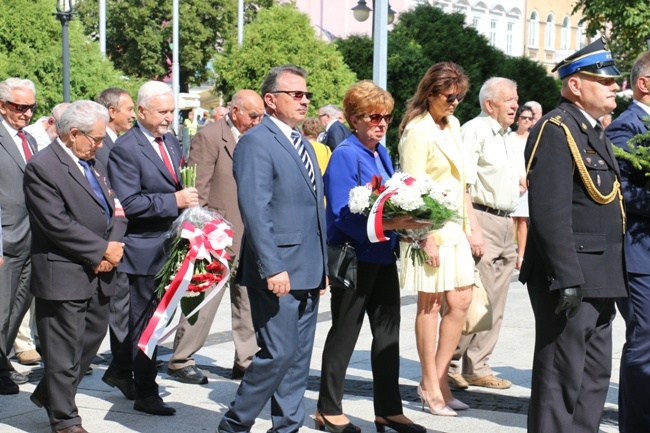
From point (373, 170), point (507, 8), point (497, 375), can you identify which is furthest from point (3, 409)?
point (507, 8)

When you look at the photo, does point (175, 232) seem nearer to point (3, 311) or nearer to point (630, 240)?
point (3, 311)

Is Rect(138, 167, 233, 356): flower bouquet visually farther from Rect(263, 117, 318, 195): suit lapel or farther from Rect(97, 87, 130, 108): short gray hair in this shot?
Rect(97, 87, 130, 108): short gray hair

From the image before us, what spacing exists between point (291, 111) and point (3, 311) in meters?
3.07

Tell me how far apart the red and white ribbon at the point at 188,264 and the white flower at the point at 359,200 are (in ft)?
2.95

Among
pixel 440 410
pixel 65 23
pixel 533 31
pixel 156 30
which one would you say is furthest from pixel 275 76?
pixel 533 31

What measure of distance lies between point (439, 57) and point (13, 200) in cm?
1875

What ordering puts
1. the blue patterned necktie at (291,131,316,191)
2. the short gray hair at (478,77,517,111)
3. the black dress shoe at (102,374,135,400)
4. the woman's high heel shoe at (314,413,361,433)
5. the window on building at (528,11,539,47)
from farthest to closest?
the window on building at (528,11,539,47), the short gray hair at (478,77,517,111), the black dress shoe at (102,374,135,400), the woman's high heel shoe at (314,413,361,433), the blue patterned necktie at (291,131,316,191)

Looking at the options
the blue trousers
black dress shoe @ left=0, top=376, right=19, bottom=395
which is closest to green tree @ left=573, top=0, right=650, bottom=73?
black dress shoe @ left=0, top=376, right=19, bottom=395

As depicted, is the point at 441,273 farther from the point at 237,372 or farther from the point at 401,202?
the point at 237,372

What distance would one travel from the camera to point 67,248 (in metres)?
6.66

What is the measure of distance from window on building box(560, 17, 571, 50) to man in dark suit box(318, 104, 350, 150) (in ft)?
200

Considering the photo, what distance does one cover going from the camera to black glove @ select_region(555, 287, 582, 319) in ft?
18.1

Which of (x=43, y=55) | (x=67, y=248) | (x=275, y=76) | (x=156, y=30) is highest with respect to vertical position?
(x=156, y=30)

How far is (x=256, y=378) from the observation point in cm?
612
